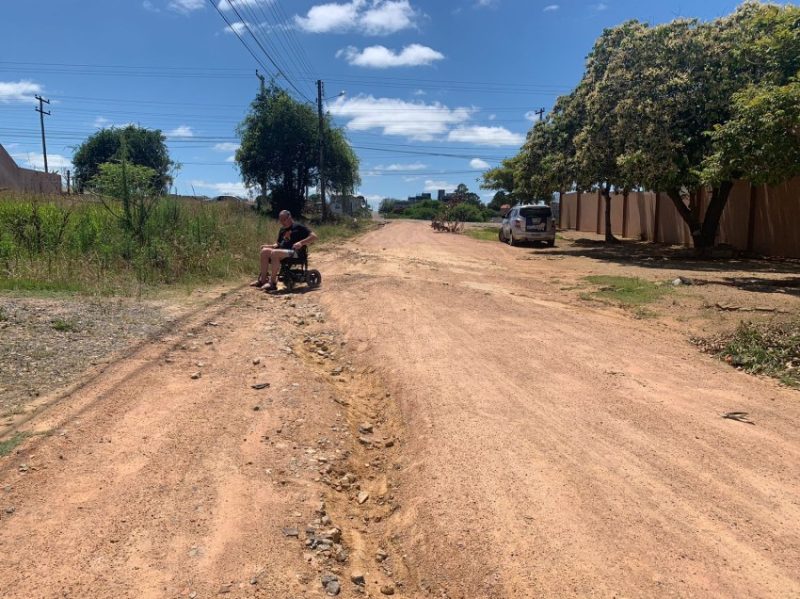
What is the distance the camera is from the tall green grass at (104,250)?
9633mm

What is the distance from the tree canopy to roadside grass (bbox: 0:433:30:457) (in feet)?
38.1

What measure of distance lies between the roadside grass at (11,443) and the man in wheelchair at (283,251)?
21.1ft

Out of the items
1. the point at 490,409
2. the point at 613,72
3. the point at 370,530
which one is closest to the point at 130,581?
the point at 370,530

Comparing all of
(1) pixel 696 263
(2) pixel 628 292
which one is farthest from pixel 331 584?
(1) pixel 696 263

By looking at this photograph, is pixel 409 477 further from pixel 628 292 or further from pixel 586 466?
pixel 628 292

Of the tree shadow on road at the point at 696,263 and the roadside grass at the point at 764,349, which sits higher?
the tree shadow on road at the point at 696,263

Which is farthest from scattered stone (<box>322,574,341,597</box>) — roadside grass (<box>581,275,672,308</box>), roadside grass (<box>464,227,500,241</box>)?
roadside grass (<box>464,227,500,241</box>)

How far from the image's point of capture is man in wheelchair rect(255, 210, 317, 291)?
10.2m

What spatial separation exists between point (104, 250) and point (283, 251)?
3.51 metres

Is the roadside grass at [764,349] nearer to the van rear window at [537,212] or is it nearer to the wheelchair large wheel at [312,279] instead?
the wheelchair large wheel at [312,279]

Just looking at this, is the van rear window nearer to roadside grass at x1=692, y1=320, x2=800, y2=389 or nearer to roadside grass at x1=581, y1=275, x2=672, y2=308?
roadside grass at x1=581, y1=275, x2=672, y2=308

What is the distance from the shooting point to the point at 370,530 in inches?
129

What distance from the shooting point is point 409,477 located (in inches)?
147

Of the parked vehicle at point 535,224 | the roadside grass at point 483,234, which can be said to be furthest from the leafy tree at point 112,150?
the parked vehicle at point 535,224
